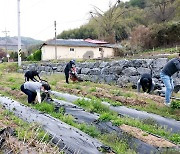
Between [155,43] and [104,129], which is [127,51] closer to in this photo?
[155,43]

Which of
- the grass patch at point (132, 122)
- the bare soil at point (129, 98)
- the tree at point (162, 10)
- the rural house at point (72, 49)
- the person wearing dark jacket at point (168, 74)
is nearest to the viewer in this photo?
the grass patch at point (132, 122)

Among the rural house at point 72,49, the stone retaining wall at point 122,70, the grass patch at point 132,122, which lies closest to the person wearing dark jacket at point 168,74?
the grass patch at point 132,122

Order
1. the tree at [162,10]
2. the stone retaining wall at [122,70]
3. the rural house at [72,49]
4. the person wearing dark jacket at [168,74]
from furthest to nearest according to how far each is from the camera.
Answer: the tree at [162,10] < the rural house at [72,49] < the stone retaining wall at [122,70] < the person wearing dark jacket at [168,74]

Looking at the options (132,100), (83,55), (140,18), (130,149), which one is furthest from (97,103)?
(140,18)

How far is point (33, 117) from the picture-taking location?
8734mm

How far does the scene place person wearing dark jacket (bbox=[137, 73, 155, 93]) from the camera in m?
12.3

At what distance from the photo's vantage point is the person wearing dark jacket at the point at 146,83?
40.4 ft

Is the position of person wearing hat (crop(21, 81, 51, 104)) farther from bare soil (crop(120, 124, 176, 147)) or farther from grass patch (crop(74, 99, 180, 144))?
bare soil (crop(120, 124, 176, 147))

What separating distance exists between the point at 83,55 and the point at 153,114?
37694 millimetres

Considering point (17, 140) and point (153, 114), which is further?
point (153, 114)

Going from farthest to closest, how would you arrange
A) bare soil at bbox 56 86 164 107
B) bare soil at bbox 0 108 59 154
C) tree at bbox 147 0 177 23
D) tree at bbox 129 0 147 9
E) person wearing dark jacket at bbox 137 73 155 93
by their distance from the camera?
tree at bbox 129 0 147 9 < tree at bbox 147 0 177 23 < person wearing dark jacket at bbox 137 73 155 93 < bare soil at bbox 56 86 164 107 < bare soil at bbox 0 108 59 154

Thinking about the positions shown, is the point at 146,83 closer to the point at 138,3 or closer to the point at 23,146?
the point at 23,146

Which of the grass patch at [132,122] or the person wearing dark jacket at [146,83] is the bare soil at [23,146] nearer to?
the grass patch at [132,122]

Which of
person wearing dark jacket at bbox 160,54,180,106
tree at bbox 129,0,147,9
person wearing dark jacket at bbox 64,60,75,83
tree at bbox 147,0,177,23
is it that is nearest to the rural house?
tree at bbox 147,0,177,23
